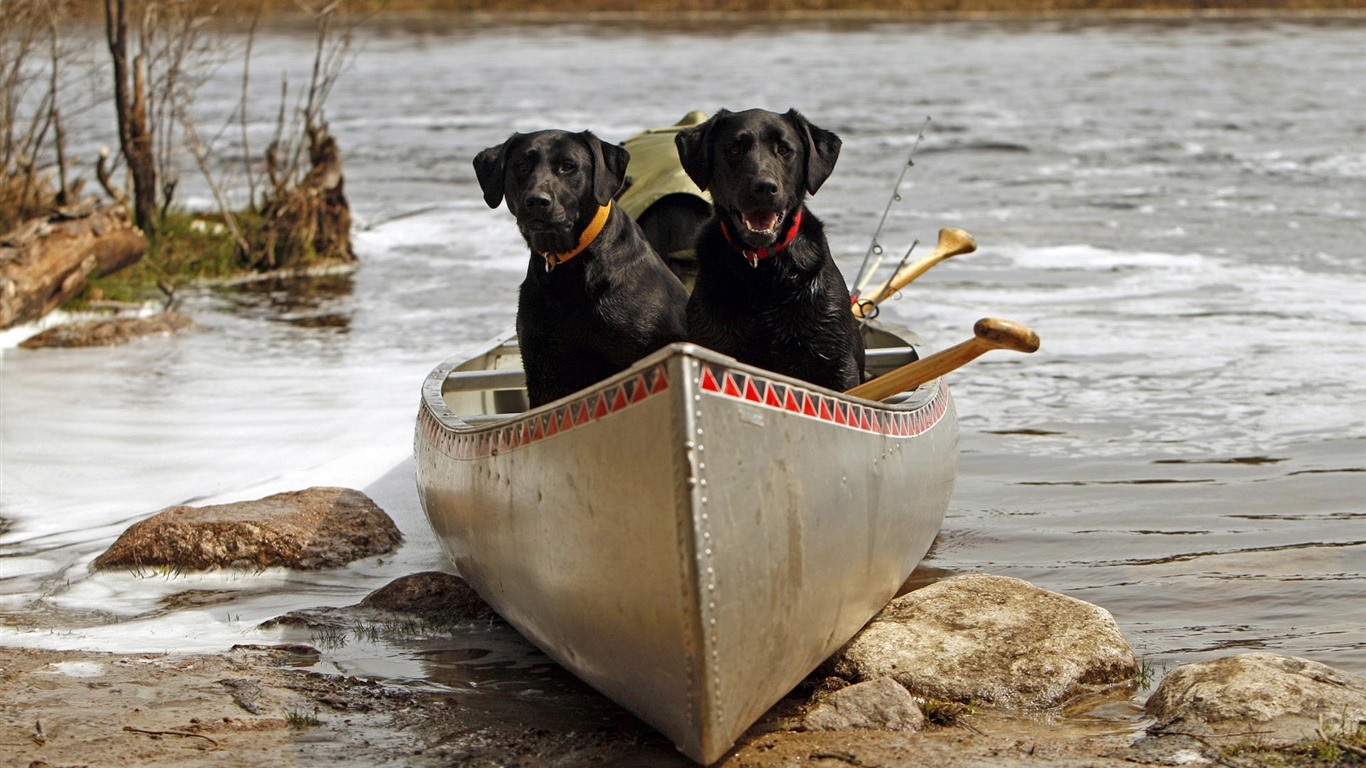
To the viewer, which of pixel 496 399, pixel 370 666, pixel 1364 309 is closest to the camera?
pixel 370 666

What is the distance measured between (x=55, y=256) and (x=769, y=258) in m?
7.55

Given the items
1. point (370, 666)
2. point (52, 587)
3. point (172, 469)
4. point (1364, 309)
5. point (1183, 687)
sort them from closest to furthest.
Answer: point (1183, 687), point (370, 666), point (52, 587), point (172, 469), point (1364, 309)

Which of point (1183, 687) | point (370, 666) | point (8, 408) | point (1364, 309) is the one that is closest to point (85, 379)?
point (8, 408)

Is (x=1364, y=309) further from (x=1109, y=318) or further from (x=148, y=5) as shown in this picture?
(x=148, y=5)

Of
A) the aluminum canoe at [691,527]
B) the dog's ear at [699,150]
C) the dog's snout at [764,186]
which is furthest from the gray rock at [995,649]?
the dog's ear at [699,150]

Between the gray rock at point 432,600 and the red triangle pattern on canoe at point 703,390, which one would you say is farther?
the gray rock at point 432,600

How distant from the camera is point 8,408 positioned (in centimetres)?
934

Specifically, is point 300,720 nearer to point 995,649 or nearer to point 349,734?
point 349,734

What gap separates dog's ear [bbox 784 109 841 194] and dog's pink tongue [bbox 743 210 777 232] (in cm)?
28

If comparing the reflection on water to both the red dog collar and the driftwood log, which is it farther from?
the red dog collar

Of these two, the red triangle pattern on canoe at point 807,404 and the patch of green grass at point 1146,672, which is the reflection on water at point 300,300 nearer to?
the red triangle pattern on canoe at point 807,404

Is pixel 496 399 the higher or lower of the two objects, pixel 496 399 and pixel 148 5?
the lower

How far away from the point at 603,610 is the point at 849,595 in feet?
2.88

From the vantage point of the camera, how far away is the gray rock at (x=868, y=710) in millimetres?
4703
